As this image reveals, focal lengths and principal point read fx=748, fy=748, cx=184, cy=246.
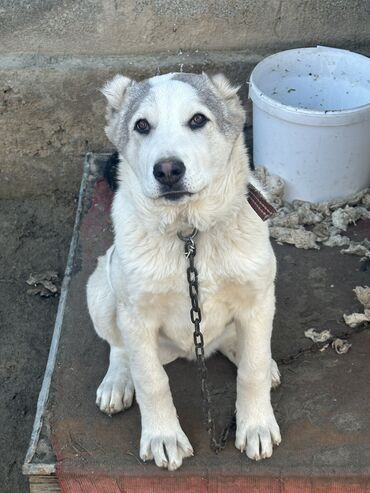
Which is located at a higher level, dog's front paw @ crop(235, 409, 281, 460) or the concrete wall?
the concrete wall

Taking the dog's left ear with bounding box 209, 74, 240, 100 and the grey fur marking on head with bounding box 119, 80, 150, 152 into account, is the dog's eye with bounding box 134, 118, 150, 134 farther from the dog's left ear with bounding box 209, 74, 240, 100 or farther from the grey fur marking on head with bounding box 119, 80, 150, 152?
the dog's left ear with bounding box 209, 74, 240, 100

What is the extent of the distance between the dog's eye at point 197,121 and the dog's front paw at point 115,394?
4.40 ft

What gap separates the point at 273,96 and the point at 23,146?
1.85 m

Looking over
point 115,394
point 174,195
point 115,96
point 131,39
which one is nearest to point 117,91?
point 115,96

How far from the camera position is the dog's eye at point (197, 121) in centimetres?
292

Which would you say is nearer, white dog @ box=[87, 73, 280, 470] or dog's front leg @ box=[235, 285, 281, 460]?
white dog @ box=[87, 73, 280, 470]

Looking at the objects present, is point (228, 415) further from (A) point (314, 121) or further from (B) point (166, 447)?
(A) point (314, 121)

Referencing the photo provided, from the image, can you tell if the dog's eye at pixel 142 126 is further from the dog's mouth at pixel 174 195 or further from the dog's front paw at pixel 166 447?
the dog's front paw at pixel 166 447

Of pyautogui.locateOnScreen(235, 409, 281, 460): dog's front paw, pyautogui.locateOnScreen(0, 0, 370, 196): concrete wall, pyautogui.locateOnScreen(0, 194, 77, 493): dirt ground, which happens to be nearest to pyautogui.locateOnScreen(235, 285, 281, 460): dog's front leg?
pyautogui.locateOnScreen(235, 409, 281, 460): dog's front paw

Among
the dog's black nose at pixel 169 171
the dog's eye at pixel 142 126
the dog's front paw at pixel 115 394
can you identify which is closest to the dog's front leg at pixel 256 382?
the dog's front paw at pixel 115 394

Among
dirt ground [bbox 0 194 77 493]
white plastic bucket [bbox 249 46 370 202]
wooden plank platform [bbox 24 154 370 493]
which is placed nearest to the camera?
wooden plank platform [bbox 24 154 370 493]

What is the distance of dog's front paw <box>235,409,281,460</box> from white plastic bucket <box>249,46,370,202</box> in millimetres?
1927

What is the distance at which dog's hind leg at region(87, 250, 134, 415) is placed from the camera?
352cm

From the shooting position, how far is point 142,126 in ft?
9.78
